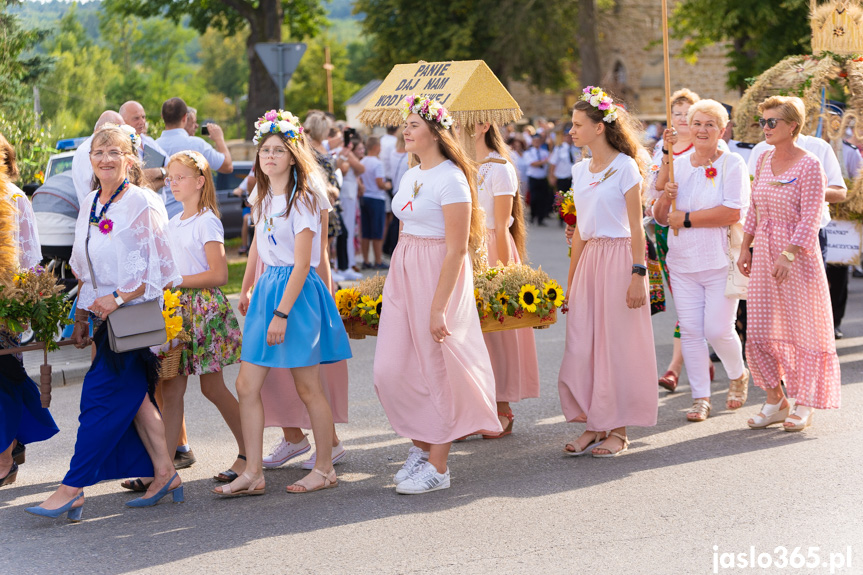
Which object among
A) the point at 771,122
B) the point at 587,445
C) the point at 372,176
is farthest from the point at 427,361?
the point at 372,176

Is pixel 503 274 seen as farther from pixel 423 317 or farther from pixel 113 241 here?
pixel 113 241

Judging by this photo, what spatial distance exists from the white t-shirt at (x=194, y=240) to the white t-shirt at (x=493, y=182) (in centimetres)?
170

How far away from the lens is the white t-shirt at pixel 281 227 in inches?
207

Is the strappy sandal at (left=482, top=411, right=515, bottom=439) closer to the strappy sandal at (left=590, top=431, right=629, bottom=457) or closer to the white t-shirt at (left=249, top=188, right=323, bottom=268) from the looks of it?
the strappy sandal at (left=590, top=431, right=629, bottom=457)

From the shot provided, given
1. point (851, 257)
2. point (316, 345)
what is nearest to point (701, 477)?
point (316, 345)

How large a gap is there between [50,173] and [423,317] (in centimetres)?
755

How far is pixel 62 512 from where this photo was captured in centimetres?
500

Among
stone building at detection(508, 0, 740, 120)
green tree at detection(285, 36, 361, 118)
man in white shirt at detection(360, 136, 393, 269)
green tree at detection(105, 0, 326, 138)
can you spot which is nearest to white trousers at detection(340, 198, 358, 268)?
man in white shirt at detection(360, 136, 393, 269)

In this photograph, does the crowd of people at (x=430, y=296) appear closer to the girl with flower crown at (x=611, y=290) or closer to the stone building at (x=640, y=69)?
the girl with flower crown at (x=611, y=290)

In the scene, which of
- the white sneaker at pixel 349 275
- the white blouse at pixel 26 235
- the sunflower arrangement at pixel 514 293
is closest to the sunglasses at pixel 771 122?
the sunflower arrangement at pixel 514 293

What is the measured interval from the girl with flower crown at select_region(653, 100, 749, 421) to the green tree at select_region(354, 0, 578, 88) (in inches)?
1346

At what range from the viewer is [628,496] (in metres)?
5.25

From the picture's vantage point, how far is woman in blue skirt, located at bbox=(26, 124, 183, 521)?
5039mm

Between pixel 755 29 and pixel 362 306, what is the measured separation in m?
21.8
